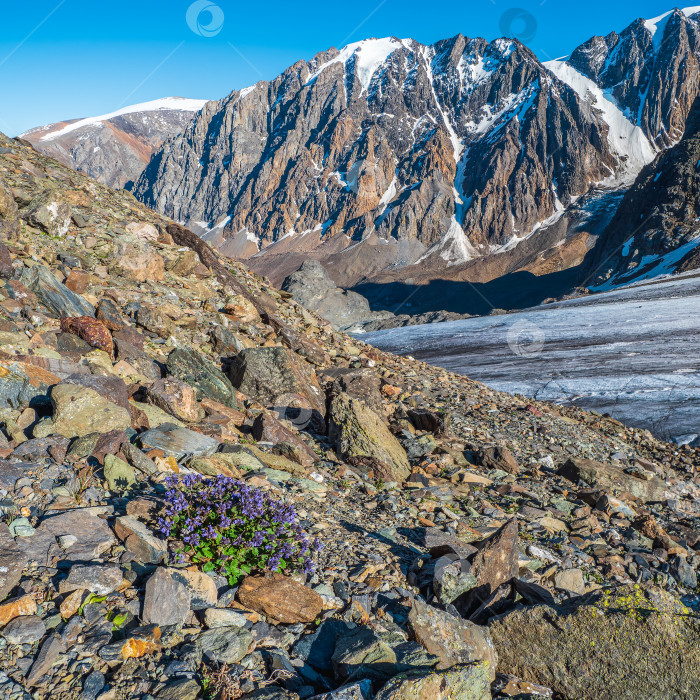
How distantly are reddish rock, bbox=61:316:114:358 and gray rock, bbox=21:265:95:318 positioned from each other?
1.59 feet

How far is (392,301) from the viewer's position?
6732 inches

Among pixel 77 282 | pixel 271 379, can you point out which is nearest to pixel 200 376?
pixel 271 379

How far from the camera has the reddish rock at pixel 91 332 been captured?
7477 millimetres

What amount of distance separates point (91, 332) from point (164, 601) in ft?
18.2

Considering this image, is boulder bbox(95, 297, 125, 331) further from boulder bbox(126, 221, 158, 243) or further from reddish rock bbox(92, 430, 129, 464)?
boulder bbox(126, 221, 158, 243)

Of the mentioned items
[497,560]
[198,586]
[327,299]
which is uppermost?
[198,586]

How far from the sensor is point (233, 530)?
395 centimetres

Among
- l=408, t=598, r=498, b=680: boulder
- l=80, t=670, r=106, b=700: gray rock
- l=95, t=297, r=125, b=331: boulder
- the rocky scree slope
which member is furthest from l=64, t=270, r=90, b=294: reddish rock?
l=408, t=598, r=498, b=680: boulder

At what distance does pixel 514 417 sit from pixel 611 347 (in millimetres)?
25548

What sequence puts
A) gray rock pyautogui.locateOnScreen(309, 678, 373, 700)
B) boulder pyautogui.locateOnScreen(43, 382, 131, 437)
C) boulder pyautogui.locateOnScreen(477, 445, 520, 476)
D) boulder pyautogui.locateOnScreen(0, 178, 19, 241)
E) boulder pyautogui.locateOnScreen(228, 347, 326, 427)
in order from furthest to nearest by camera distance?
boulder pyautogui.locateOnScreen(0, 178, 19, 241), boulder pyautogui.locateOnScreen(228, 347, 326, 427), boulder pyautogui.locateOnScreen(477, 445, 520, 476), boulder pyautogui.locateOnScreen(43, 382, 131, 437), gray rock pyautogui.locateOnScreen(309, 678, 373, 700)

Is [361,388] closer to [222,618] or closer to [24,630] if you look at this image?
[222,618]

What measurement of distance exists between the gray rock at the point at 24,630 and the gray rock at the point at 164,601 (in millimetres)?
542

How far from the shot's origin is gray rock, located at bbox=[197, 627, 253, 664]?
2896mm

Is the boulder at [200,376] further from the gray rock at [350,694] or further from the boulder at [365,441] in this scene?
the gray rock at [350,694]
